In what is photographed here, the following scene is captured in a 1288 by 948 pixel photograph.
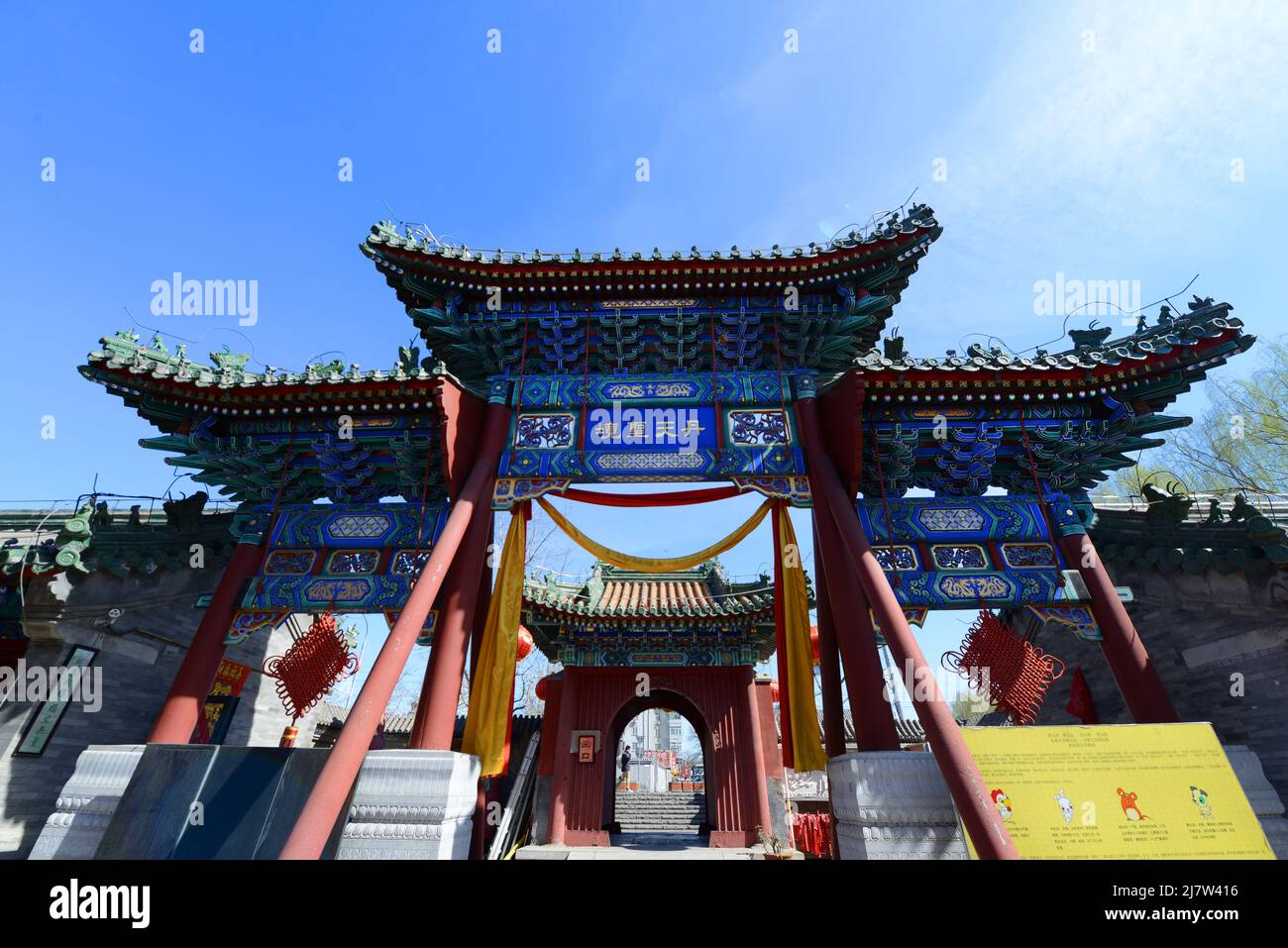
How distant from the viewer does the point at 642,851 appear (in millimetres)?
12531

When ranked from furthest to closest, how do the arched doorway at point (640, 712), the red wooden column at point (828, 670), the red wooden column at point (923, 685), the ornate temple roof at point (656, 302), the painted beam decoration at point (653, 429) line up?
the arched doorway at point (640, 712), the ornate temple roof at point (656, 302), the painted beam decoration at point (653, 429), the red wooden column at point (828, 670), the red wooden column at point (923, 685)

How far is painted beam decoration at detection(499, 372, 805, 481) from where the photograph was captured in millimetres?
7965

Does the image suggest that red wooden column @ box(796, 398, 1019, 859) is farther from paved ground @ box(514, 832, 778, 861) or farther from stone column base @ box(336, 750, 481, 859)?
paved ground @ box(514, 832, 778, 861)

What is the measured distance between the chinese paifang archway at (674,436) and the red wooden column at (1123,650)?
0.10 feet

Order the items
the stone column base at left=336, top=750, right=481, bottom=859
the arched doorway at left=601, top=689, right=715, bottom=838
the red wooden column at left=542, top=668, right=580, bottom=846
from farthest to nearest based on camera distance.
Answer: the arched doorway at left=601, top=689, right=715, bottom=838
the red wooden column at left=542, top=668, right=580, bottom=846
the stone column base at left=336, top=750, right=481, bottom=859

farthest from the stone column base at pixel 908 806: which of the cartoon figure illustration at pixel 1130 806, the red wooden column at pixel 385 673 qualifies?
the red wooden column at pixel 385 673

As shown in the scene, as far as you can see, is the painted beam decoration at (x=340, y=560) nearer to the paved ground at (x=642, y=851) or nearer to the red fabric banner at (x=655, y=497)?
the red fabric banner at (x=655, y=497)

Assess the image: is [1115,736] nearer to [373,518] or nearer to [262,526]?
[373,518]

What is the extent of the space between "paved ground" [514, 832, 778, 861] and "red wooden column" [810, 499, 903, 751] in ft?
19.3

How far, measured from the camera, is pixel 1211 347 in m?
6.96

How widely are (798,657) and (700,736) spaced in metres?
8.68

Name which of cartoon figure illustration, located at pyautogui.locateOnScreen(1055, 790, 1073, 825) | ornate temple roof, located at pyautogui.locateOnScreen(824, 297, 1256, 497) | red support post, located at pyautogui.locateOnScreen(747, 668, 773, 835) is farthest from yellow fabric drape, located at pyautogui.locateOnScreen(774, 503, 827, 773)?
red support post, located at pyautogui.locateOnScreen(747, 668, 773, 835)

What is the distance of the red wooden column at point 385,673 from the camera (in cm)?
504

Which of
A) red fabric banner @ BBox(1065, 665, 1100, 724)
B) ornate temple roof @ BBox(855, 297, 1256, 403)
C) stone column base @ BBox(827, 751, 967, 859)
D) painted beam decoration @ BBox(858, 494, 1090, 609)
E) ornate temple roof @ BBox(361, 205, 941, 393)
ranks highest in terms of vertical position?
ornate temple roof @ BBox(361, 205, 941, 393)
